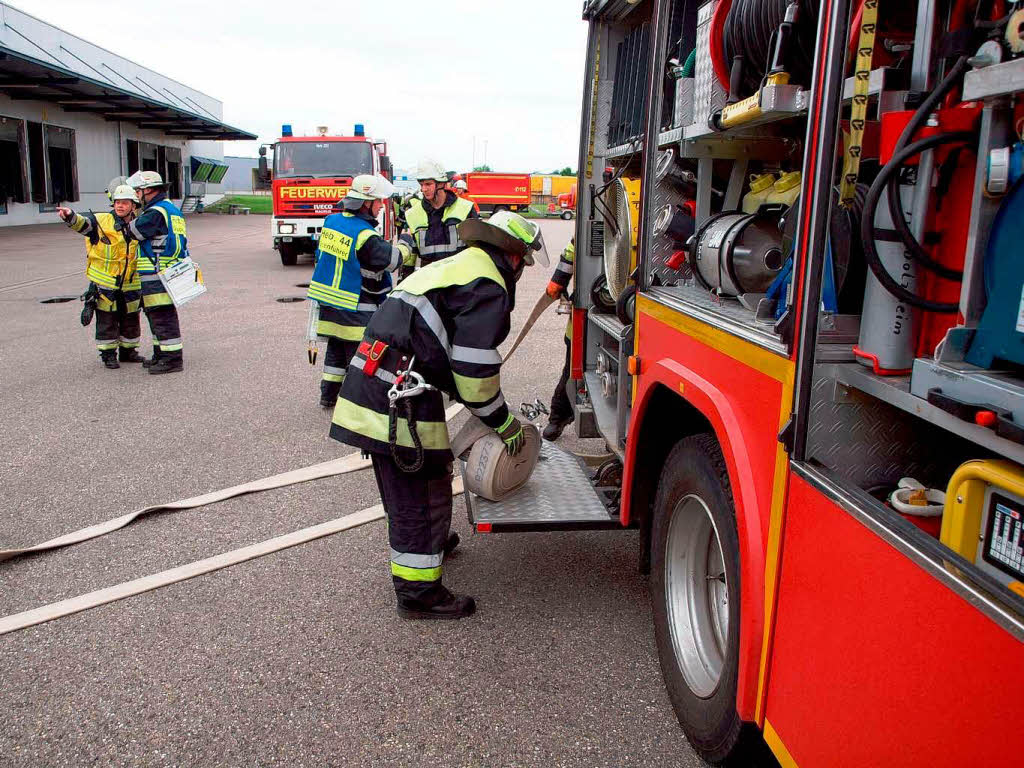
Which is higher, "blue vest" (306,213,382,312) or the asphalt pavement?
"blue vest" (306,213,382,312)

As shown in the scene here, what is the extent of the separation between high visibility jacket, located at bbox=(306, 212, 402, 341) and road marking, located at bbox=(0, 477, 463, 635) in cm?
208

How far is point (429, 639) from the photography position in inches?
128

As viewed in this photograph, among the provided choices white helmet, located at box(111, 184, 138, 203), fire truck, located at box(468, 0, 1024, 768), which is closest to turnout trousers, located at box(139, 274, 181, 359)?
white helmet, located at box(111, 184, 138, 203)

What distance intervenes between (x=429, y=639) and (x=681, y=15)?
8.62 feet

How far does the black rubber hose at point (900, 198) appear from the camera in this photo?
4.87 ft

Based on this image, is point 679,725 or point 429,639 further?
point 429,639

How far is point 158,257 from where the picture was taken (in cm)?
775

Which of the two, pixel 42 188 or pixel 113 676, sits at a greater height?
pixel 42 188

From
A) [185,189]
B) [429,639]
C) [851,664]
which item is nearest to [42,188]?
[185,189]

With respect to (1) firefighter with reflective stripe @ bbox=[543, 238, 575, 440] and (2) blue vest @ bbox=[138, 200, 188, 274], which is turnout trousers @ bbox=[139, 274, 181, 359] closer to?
(2) blue vest @ bbox=[138, 200, 188, 274]

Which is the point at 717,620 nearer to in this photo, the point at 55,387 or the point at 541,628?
the point at 541,628

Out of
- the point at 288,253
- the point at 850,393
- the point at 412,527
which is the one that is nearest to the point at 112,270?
the point at 412,527

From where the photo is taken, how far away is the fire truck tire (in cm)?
1709

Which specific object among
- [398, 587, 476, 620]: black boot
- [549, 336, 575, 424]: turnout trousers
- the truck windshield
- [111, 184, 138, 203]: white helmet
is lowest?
[398, 587, 476, 620]: black boot
